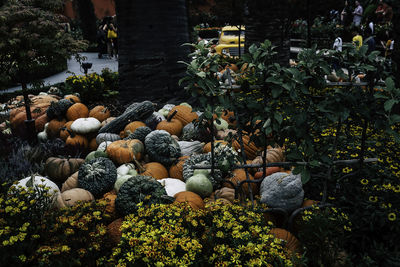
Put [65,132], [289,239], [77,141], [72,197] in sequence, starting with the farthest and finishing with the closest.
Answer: [65,132] → [77,141] → [72,197] → [289,239]

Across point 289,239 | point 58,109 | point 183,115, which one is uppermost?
point 58,109

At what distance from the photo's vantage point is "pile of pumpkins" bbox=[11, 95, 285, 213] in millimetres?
3992

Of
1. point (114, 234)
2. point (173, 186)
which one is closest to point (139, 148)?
point (173, 186)

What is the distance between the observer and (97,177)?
419 centimetres

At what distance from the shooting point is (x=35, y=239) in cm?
281

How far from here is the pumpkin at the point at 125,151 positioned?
474 centimetres

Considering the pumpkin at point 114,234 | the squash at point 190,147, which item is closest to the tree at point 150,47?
the squash at point 190,147

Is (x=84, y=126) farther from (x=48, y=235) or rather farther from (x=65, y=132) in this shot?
Answer: (x=48, y=235)

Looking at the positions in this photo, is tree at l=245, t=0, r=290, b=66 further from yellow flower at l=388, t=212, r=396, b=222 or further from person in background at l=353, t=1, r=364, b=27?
person in background at l=353, t=1, r=364, b=27

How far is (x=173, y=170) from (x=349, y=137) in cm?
251

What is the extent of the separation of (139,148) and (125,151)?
26 centimetres

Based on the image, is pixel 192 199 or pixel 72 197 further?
pixel 72 197

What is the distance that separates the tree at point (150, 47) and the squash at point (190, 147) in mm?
2181

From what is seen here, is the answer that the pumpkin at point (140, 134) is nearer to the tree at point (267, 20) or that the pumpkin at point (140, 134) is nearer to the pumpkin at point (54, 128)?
the pumpkin at point (54, 128)
